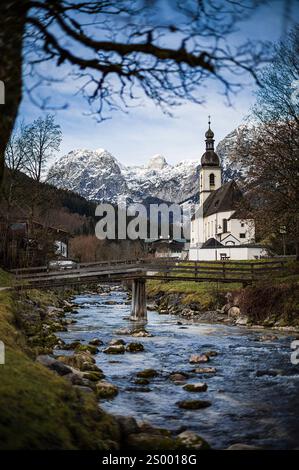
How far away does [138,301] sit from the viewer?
29625 mm

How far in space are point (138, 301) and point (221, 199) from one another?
4564 centimetres

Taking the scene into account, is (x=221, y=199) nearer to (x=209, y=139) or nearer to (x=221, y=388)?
(x=209, y=139)

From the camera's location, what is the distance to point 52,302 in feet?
111

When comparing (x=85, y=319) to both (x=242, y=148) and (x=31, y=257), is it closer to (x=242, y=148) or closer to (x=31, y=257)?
(x=31, y=257)

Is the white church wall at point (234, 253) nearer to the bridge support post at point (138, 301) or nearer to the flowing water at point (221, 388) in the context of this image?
the bridge support post at point (138, 301)

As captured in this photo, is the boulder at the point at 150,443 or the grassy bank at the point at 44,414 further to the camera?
the boulder at the point at 150,443

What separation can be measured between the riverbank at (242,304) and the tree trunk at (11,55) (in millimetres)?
20086

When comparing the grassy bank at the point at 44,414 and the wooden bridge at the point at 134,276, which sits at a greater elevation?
the wooden bridge at the point at 134,276

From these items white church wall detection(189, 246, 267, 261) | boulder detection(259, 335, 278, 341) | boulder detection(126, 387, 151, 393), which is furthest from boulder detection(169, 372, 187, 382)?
white church wall detection(189, 246, 267, 261)

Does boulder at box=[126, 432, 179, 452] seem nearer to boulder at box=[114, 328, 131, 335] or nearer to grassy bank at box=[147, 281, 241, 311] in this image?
boulder at box=[114, 328, 131, 335]

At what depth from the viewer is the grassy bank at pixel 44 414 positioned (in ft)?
15.7

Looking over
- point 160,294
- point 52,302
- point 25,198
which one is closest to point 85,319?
point 52,302

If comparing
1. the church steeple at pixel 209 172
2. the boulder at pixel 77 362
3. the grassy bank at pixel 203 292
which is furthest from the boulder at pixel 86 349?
the church steeple at pixel 209 172

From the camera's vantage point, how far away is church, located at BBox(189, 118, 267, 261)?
53.0m
